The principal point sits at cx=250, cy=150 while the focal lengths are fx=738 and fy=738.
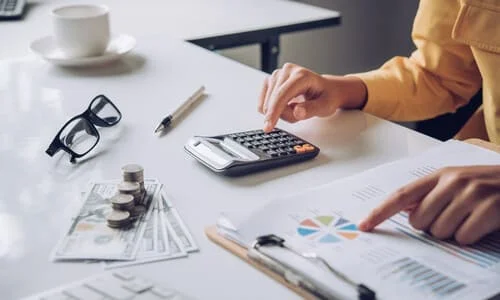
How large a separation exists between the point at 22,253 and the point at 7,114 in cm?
40

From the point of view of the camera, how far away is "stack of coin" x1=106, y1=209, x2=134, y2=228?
0.73 meters

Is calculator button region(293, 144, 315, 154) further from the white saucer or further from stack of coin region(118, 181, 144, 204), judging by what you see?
the white saucer

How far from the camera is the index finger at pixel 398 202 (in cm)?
70

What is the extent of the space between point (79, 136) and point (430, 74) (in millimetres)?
596

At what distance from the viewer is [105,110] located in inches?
40.3

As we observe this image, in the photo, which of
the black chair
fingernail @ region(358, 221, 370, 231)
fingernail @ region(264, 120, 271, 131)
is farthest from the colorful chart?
the black chair

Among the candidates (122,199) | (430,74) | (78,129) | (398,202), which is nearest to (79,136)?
(78,129)

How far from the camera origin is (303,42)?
2.55m

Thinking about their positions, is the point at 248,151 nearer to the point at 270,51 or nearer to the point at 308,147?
the point at 308,147

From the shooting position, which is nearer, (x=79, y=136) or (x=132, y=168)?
(x=132, y=168)

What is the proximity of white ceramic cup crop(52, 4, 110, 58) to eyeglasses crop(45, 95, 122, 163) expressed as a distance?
0.26m

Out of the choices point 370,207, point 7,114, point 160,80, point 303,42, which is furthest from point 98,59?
point 303,42

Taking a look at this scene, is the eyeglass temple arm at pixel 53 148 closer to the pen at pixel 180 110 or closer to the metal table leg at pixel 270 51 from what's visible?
the pen at pixel 180 110

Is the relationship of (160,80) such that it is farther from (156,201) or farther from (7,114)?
(156,201)
